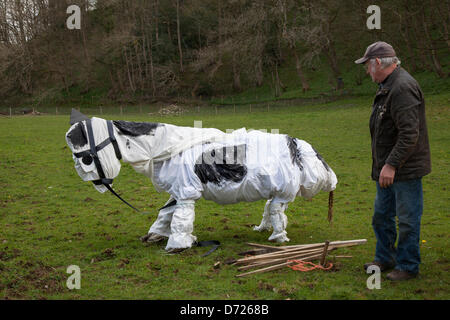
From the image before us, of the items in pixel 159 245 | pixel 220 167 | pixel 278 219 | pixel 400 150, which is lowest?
pixel 159 245

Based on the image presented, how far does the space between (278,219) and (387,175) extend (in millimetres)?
2463

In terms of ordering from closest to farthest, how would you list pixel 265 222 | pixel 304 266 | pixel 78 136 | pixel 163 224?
pixel 304 266, pixel 78 136, pixel 163 224, pixel 265 222

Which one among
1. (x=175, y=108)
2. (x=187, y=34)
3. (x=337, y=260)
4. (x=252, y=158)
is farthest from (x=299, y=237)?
(x=187, y=34)

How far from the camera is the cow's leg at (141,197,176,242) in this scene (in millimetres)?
7461

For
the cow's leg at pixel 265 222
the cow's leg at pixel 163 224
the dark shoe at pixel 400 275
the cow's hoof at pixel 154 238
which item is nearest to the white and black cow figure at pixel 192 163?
the cow's leg at pixel 163 224

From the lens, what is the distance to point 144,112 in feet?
150

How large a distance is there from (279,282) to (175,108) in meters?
39.4

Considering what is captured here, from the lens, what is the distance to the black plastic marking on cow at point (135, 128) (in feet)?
22.9

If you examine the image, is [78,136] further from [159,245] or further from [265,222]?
[265,222]

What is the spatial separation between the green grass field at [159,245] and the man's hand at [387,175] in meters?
1.32

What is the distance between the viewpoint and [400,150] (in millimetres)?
5172

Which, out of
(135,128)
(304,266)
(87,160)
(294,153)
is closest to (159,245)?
(87,160)

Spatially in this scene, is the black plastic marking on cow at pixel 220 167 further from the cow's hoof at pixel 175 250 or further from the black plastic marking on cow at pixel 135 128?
the cow's hoof at pixel 175 250

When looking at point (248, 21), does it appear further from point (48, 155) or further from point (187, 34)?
point (48, 155)
